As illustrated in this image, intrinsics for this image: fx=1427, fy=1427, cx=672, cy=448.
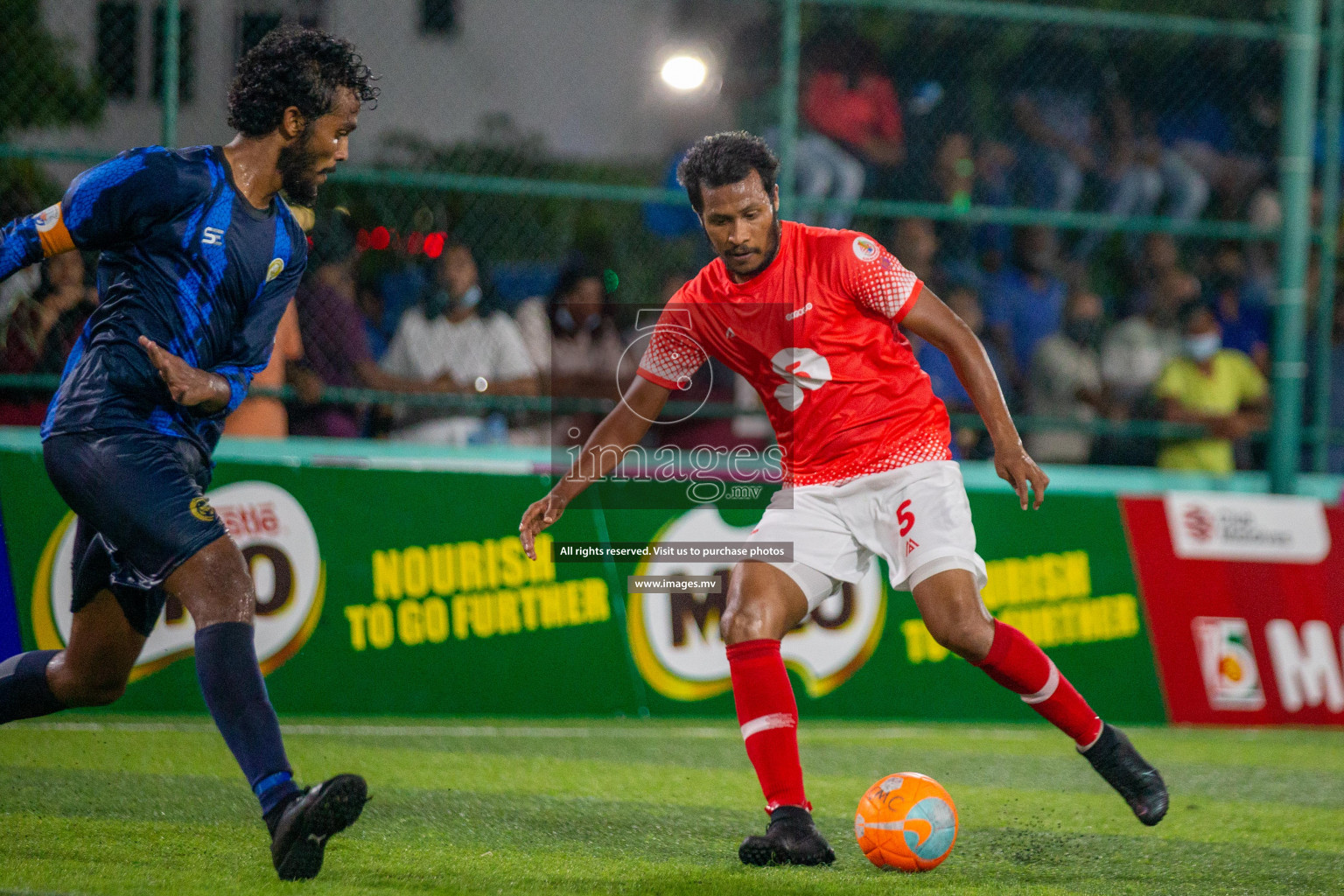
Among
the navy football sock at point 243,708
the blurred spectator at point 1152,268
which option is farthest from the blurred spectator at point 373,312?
the blurred spectator at point 1152,268

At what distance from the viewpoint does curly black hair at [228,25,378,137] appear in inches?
155

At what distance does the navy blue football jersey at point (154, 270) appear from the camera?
3760mm

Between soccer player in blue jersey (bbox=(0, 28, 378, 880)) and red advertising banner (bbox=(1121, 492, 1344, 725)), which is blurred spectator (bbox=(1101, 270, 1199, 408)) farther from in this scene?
soccer player in blue jersey (bbox=(0, 28, 378, 880))

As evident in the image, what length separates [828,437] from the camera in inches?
185

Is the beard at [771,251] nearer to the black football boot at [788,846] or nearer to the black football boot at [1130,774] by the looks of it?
the black football boot at [788,846]

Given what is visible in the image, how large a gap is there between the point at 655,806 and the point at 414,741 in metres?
1.78

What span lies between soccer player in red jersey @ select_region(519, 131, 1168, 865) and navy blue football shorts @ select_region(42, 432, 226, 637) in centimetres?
117

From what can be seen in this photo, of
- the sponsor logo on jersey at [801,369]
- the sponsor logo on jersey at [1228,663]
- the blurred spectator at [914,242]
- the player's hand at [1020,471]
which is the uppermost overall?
the blurred spectator at [914,242]

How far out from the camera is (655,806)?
519 cm

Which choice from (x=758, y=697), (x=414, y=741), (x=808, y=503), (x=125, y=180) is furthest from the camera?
(x=414, y=741)

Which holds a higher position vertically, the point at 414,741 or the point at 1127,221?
the point at 1127,221

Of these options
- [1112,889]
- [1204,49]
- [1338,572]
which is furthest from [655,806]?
[1204,49]

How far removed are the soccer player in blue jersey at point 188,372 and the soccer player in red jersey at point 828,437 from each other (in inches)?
44.6

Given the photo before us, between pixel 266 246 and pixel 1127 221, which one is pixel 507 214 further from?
pixel 266 246
